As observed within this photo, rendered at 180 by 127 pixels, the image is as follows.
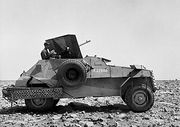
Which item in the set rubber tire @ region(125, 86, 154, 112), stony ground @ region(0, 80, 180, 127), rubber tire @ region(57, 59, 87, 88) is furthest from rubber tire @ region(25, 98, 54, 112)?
rubber tire @ region(125, 86, 154, 112)

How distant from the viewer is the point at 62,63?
12.5 meters

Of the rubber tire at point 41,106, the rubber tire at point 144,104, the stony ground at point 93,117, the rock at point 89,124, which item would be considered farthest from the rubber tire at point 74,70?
the rock at point 89,124

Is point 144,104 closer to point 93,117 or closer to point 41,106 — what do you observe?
point 93,117

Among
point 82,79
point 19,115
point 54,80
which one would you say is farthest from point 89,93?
point 19,115

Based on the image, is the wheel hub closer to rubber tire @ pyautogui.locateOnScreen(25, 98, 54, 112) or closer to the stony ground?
rubber tire @ pyautogui.locateOnScreen(25, 98, 54, 112)

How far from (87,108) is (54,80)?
1980mm

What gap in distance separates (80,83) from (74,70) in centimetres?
54

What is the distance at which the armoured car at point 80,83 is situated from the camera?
484 inches

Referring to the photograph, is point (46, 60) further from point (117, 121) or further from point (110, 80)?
point (117, 121)

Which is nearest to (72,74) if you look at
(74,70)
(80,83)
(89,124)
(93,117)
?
(74,70)

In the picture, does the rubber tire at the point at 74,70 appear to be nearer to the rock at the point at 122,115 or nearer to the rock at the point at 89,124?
the rock at the point at 122,115

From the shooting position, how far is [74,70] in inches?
489

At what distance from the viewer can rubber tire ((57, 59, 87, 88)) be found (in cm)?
1225

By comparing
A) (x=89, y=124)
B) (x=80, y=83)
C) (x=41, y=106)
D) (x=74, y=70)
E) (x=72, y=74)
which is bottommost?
(x=89, y=124)
